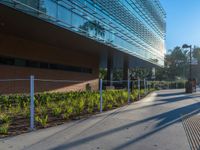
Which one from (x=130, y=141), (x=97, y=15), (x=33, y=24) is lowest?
(x=130, y=141)

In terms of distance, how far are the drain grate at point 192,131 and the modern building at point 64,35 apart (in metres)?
8.43

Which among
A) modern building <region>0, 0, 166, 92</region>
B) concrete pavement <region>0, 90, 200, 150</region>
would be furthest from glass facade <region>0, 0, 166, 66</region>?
concrete pavement <region>0, 90, 200, 150</region>

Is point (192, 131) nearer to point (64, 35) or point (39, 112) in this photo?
point (39, 112)

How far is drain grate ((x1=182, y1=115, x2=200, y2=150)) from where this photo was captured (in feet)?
27.3

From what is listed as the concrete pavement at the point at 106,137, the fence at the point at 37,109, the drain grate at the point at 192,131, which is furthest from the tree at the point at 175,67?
the concrete pavement at the point at 106,137

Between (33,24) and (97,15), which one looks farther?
(97,15)

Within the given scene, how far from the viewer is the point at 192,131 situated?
33.5 feet

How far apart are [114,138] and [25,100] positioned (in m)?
6.64

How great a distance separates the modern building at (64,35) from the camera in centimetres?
1714

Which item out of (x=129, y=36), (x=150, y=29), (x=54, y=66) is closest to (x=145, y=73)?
(x=150, y=29)

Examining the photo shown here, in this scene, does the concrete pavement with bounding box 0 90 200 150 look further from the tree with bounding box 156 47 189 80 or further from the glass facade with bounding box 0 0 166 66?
the tree with bounding box 156 47 189 80

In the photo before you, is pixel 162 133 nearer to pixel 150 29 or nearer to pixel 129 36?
pixel 129 36

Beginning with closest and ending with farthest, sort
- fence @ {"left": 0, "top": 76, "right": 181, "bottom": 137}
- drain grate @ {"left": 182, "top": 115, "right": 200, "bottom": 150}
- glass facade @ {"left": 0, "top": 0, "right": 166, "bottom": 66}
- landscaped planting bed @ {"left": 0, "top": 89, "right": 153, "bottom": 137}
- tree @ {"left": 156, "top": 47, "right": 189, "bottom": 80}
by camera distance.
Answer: drain grate @ {"left": 182, "top": 115, "right": 200, "bottom": 150}, fence @ {"left": 0, "top": 76, "right": 181, "bottom": 137}, landscaped planting bed @ {"left": 0, "top": 89, "right": 153, "bottom": 137}, glass facade @ {"left": 0, "top": 0, "right": 166, "bottom": 66}, tree @ {"left": 156, "top": 47, "right": 189, "bottom": 80}

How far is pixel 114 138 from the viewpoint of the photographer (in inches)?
345
